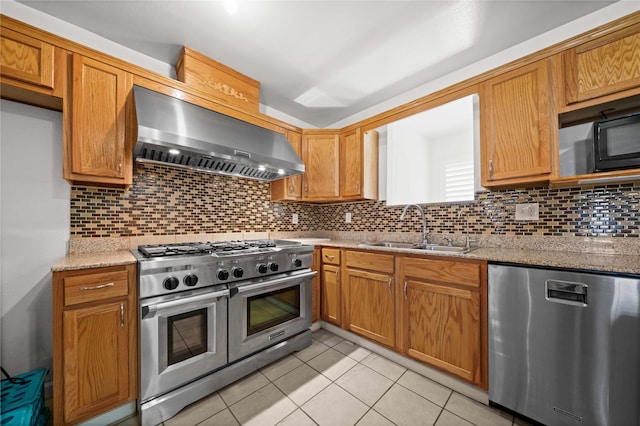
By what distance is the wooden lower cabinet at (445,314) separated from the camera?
5.01ft

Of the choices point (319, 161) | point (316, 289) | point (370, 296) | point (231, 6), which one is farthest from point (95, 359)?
point (319, 161)

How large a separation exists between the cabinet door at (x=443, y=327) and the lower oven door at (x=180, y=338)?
1391 mm

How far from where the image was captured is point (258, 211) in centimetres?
280

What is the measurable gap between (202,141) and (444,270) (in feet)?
6.45

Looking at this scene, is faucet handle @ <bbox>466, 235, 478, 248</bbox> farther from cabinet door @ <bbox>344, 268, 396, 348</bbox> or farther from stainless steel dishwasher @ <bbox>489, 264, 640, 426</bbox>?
cabinet door @ <bbox>344, 268, 396, 348</bbox>

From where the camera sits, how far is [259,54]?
206cm

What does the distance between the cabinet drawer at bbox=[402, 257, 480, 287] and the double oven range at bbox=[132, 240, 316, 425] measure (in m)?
0.98

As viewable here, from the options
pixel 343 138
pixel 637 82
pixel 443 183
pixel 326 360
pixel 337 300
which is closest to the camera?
pixel 637 82

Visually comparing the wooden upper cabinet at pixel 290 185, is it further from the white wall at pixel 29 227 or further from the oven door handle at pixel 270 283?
the white wall at pixel 29 227

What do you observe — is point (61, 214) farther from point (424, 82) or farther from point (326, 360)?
point (424, 82)

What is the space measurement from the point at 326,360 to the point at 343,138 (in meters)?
2.34

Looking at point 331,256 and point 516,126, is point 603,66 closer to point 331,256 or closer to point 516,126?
point 516,126

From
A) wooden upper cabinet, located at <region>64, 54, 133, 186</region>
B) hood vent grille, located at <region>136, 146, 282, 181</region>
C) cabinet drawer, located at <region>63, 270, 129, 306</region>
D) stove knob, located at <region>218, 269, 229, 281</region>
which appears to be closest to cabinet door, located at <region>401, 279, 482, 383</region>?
stove knob, located at <region>218, 269, 229, 281</region>

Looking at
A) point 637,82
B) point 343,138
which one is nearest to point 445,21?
point 637,82
